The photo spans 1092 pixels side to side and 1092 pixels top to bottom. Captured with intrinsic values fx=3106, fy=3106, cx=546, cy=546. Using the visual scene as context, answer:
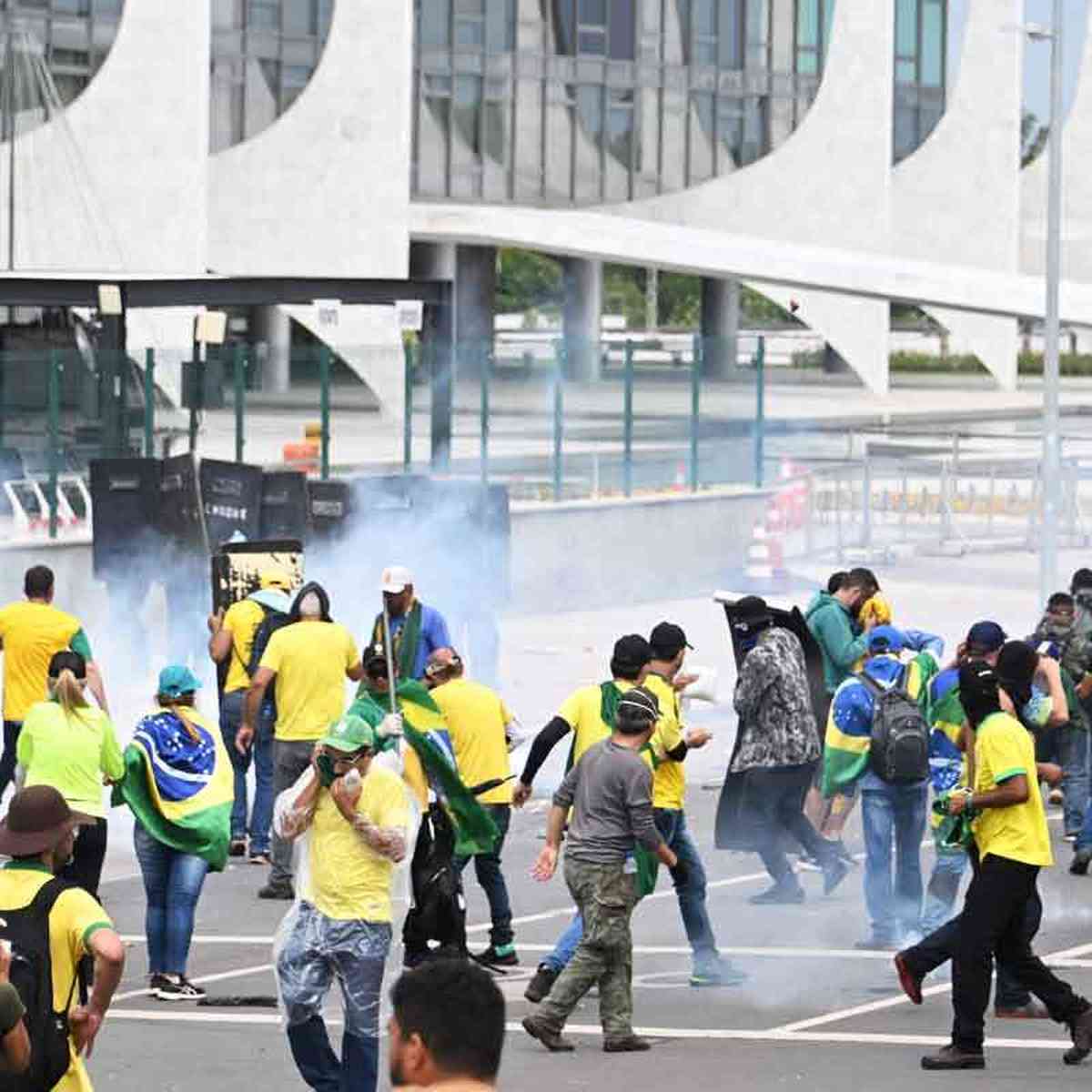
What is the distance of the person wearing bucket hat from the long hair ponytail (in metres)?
2.49

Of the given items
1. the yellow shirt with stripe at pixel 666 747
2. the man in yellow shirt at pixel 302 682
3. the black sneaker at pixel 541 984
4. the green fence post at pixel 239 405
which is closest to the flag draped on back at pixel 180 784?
the black sneaker at pixel 541 984

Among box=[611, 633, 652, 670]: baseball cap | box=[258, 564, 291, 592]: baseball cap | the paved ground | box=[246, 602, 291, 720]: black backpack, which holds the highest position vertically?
box=[611, 633, 652, 670]: baseball cap

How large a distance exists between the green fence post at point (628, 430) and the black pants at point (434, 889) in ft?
58.6

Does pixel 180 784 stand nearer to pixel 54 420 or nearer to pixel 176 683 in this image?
pixel 176 683

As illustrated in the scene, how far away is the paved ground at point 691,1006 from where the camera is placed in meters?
11.1

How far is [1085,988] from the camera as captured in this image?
41.4 feet

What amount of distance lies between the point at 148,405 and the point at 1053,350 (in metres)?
7.80

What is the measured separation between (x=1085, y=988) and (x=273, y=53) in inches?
1819

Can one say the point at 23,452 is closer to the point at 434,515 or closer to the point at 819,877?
the point at 434,515

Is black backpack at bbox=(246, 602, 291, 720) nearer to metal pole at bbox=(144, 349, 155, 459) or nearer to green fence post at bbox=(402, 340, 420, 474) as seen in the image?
metal pole at bbox=(144, 349, 155, 459)

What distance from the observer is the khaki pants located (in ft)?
36.8

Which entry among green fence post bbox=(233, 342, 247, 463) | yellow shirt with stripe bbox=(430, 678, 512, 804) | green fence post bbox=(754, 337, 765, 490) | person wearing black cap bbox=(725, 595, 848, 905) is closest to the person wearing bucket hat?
yellow shirt with stripe bbox=(430, 678, 512, 804)

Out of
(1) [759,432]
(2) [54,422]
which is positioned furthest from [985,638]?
(1) [759,432]

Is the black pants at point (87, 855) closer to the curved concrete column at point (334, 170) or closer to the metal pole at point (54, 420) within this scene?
the metal pole at point (54, 420)
